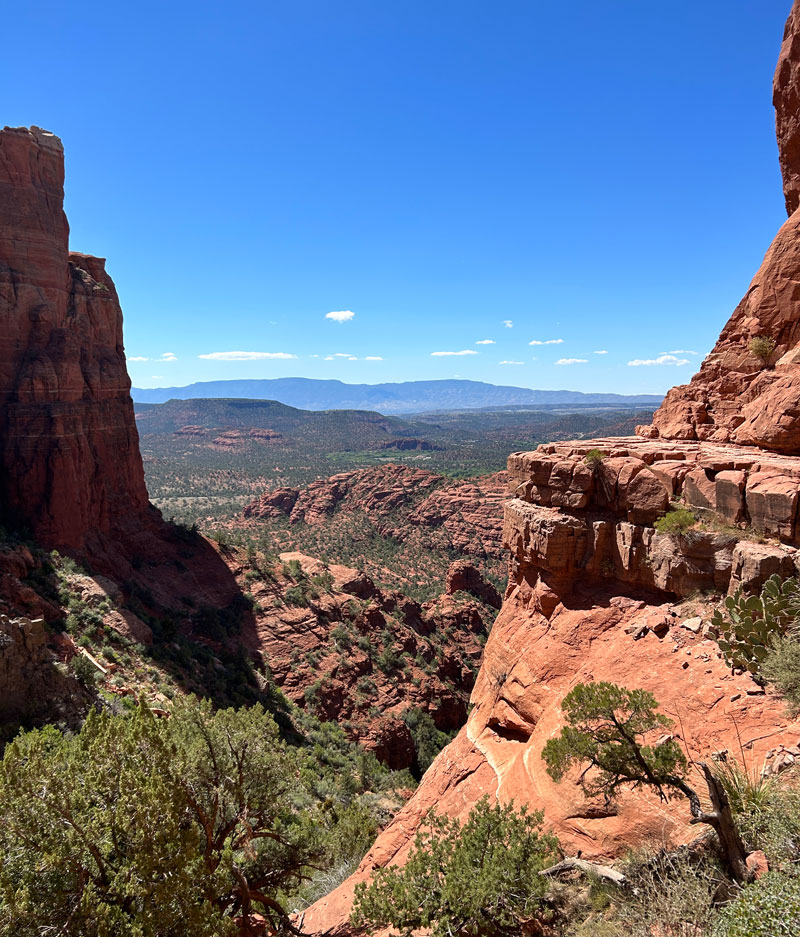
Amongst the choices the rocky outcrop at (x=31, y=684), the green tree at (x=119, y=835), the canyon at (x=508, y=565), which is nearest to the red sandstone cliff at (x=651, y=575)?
the canyon at (x=508, y=565)

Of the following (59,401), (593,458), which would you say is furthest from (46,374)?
(593,458)

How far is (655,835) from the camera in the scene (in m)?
8.56

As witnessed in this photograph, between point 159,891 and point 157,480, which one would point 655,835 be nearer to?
point 159,891

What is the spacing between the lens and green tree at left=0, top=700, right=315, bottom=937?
7180mm

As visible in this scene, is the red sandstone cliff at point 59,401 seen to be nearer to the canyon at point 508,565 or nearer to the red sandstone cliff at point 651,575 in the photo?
the canyon at point 508,565

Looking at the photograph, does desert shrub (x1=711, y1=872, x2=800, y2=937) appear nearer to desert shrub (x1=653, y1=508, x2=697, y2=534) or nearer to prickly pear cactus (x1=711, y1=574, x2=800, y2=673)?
prickly pear cactus (x1=711, y1=574, x2=800, y2=673)

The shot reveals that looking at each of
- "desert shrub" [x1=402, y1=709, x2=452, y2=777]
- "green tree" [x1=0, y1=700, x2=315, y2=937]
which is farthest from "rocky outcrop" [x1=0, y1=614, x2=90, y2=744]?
"desert shrub" [x1=402, y1=709, x2=452, y2=777]

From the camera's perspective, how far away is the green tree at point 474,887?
323 inches

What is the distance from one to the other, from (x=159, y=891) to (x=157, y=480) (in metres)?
137

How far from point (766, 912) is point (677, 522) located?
7663 millimetres

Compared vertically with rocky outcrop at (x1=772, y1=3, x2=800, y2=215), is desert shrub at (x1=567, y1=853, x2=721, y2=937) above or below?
below

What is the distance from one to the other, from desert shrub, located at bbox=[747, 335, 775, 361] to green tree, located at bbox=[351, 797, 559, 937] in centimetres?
1380

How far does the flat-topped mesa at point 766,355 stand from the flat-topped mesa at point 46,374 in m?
34.6

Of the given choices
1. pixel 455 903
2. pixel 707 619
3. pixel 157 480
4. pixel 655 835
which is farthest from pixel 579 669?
pixel 157 480
